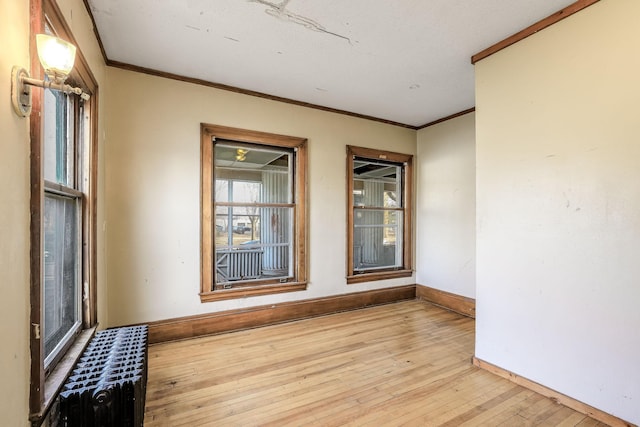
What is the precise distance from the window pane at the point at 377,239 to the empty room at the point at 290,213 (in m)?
0.78

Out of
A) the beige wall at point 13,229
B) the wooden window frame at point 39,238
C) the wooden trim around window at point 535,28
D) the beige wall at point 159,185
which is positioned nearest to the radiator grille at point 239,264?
the beige wall at point 159,185

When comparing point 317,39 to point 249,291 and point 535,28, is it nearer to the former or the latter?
point 535,28

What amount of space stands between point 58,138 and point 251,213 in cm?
214

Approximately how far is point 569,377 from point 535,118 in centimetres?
190

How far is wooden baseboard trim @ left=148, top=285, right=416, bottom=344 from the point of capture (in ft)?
10.6

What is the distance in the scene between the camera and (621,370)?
1921mm

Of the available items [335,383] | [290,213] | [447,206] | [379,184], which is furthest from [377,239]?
[335,383]

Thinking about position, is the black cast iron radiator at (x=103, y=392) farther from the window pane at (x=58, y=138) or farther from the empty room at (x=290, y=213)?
the window pane at (x=58, y=138)

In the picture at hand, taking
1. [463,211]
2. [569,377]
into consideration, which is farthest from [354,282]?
[569,377]

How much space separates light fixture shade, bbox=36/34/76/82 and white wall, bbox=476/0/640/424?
289cm

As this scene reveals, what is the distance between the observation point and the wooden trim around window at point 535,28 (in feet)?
6.89

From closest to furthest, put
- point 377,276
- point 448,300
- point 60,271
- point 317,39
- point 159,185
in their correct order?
point 60,271
point 317,39
point 159,185
point 448,300
point 377,276

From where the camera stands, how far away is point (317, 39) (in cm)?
260

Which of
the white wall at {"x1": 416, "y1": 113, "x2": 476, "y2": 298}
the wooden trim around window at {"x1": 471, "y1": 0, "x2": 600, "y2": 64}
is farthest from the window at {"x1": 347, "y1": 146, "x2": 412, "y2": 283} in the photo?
the wooden trim around window at {"x1": 471, "y1": 0, "x2": 600, "y2": 64}
